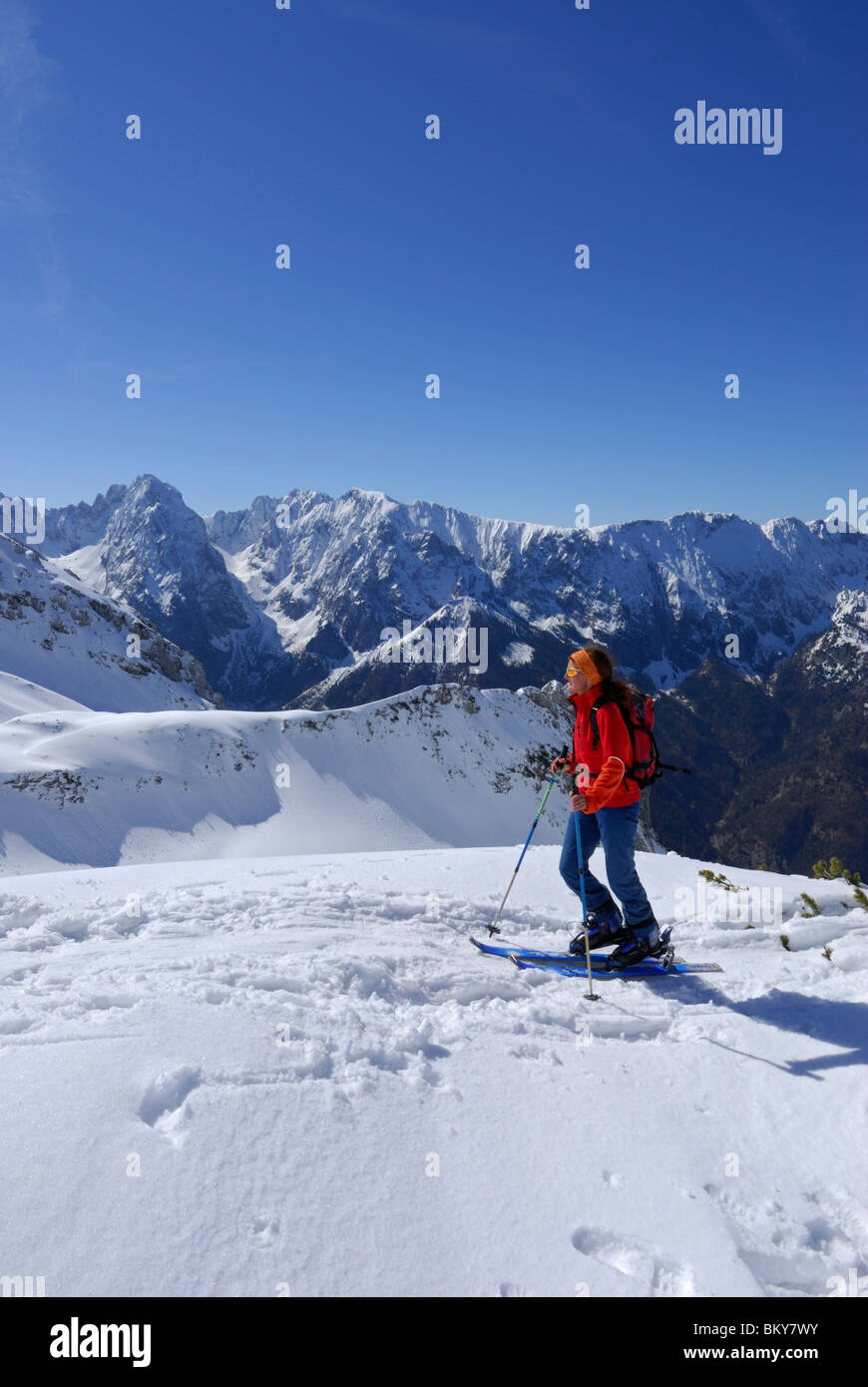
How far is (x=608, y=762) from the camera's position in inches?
273

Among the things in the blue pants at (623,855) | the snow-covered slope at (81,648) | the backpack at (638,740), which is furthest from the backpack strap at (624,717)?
the snow-covered slope at (81,648)

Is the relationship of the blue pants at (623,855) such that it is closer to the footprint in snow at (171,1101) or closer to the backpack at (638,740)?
the backpack at (638,740)

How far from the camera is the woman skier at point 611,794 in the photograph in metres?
7.00

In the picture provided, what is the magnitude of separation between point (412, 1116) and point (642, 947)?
3.68 metres

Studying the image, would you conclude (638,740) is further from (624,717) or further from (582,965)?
(582,965)

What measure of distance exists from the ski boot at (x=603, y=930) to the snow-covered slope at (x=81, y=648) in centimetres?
5963

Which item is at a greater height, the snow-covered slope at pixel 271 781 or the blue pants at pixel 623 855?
the blue pants at pixel 623 855

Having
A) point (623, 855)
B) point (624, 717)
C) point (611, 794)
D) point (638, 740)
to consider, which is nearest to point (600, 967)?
point (623, 855)
